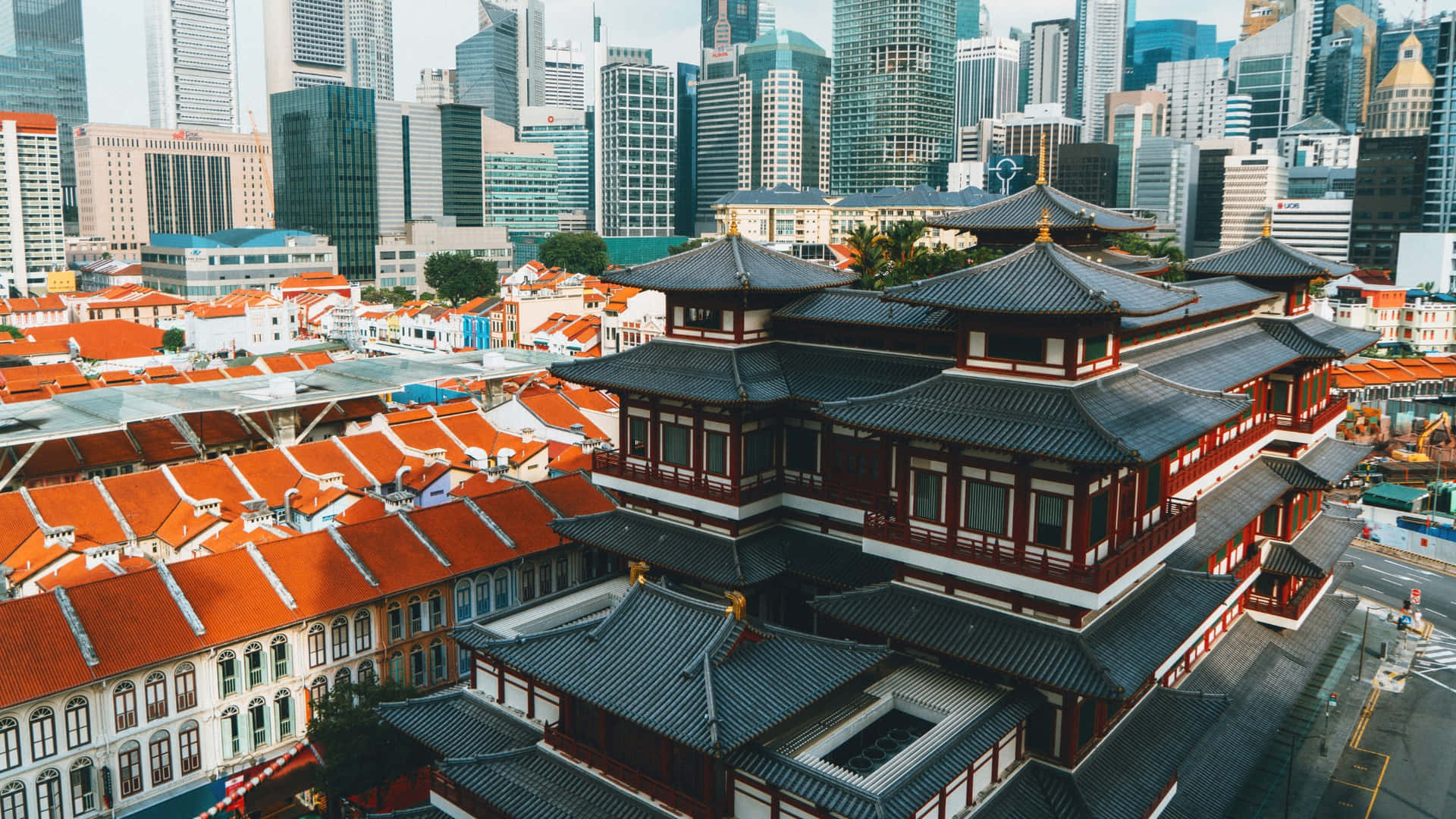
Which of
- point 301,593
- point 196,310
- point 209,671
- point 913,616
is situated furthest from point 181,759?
point 196,310

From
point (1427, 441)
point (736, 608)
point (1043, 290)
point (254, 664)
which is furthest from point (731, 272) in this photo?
point (1427, 441)

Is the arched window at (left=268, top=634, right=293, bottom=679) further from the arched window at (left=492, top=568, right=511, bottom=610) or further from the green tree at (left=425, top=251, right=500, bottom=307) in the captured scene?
the green tree at (left=425, top=251, right=500, bottom=307)

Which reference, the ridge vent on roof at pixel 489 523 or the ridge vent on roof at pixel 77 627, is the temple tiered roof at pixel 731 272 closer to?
the ridge vent on roof at pixel 489 523

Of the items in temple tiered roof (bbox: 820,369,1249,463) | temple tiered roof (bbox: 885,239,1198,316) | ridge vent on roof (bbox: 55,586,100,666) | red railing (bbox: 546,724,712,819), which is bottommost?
red railing (bbox: 546,724,712,819)

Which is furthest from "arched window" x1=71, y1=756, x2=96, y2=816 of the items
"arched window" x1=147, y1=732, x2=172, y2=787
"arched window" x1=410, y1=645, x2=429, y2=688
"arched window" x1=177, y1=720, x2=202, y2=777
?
"arched window" x1=410, y1=645, x2=429, y2=688

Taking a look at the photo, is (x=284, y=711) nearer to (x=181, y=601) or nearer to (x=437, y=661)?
(x=181, y=601)

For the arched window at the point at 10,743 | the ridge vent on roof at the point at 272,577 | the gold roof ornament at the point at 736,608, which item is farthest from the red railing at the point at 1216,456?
the arched window at the point at 10,743

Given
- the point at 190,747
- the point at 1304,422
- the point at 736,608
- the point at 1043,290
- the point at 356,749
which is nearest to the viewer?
the point at 736,608
